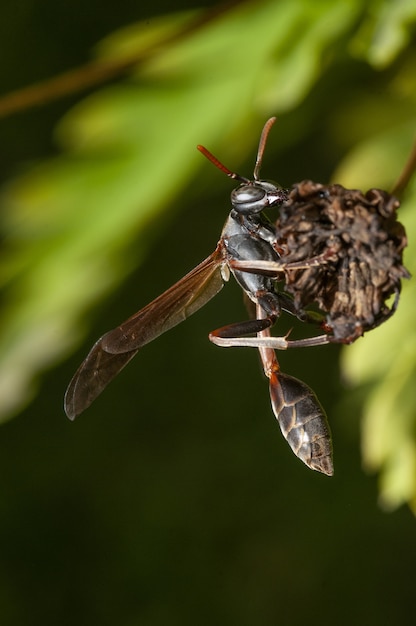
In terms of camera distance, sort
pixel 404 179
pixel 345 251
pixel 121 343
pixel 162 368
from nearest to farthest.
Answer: pixel 345 251, pixel 404 179, pixel 121 343, pixel 162 368

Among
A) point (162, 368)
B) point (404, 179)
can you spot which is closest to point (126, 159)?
point (404, 179)

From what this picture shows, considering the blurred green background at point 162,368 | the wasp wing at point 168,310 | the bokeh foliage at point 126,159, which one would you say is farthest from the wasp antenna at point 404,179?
the blurred green background at point 162,368

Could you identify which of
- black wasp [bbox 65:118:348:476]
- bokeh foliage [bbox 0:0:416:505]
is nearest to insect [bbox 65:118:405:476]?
black wasp [bbox 65:118:348:476]

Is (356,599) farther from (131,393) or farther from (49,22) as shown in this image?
(49,22)

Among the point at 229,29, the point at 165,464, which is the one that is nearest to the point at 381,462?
the point at 229,29

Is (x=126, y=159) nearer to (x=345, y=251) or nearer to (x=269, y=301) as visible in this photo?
(x=269, y=301)

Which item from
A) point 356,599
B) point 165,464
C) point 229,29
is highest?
point 229,29

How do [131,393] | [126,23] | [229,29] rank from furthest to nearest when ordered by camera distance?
1. [131,393]
2. [126,23]
3. [229,29]
